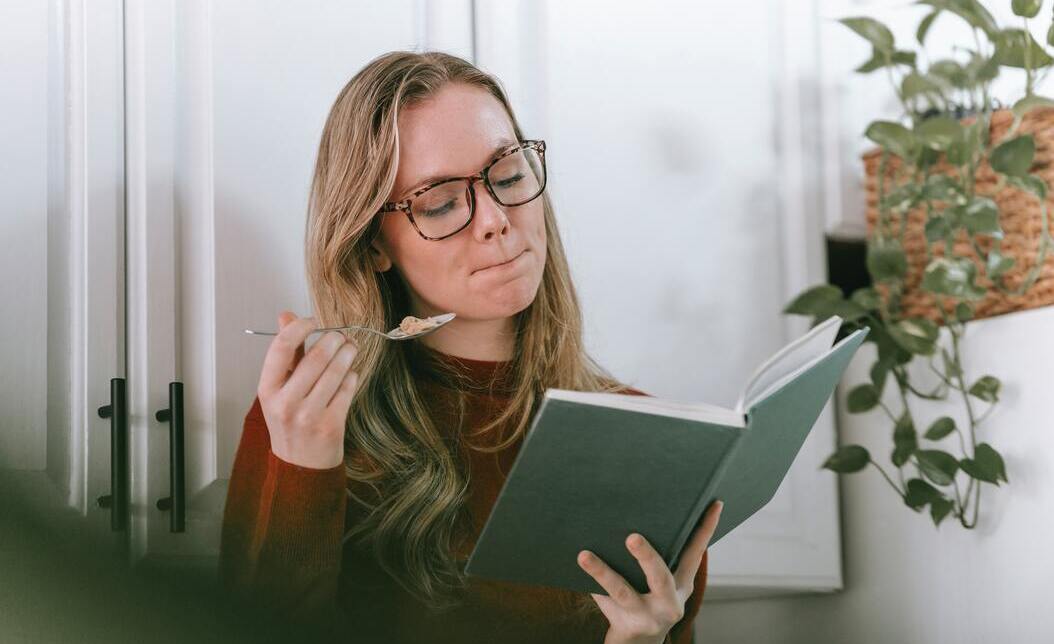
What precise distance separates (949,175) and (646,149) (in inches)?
18.6

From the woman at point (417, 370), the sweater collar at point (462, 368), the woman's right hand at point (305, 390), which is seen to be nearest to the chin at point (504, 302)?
the woman at point (417, 370)

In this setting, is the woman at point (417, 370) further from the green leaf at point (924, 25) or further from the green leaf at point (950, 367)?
the green leaf at point (924, 25)

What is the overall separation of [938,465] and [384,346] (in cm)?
84

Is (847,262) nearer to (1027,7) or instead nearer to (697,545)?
(1027,7)

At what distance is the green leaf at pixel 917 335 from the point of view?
1.48 meters

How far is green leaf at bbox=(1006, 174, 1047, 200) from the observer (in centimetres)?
139

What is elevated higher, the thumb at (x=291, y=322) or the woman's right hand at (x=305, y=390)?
the thumb at (x=291, y=322)

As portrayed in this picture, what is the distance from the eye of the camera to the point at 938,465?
147cm

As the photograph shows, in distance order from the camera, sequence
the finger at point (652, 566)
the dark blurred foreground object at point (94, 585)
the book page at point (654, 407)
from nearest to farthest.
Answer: the dark blurred foreground object at point (94, 585) < the book page at point (654, 407) < the finger at point (652, 566)

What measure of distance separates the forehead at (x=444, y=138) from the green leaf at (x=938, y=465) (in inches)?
31.8

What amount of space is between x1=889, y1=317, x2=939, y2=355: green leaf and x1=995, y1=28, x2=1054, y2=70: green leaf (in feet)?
1.31

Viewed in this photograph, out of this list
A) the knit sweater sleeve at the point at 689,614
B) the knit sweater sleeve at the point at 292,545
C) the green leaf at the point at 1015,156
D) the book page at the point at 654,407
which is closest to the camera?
the book page at the point at 654,407

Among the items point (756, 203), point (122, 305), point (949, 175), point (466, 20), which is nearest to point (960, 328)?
point (949, 175)

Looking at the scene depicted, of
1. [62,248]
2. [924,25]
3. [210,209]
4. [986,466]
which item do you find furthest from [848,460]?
[62,248]
